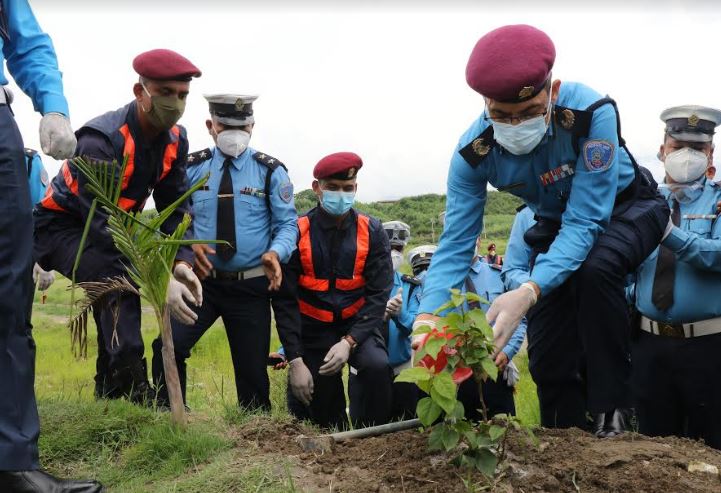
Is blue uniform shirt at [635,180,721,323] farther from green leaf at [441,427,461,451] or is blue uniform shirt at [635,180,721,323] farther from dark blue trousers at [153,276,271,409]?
dark blue trousers at [153,276,271,409]

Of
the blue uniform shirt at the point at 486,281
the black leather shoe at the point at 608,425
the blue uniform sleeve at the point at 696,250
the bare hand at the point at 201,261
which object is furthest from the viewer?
the blue uniform shirt at the point at 486,281

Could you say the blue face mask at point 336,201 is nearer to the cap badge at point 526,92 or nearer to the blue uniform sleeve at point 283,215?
the blue uniform sleeve at point 283,215

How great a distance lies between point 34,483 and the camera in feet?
9.32

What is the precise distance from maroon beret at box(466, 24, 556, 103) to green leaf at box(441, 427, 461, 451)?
4.35 ft

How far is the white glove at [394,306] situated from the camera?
20.5 ft

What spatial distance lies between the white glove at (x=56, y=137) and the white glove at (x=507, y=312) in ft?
5.58

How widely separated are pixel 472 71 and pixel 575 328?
1442 mm

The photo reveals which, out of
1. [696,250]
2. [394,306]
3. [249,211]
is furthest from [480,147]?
[394,306]

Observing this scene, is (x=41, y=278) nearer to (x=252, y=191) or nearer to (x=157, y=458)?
(x=252, y=191)

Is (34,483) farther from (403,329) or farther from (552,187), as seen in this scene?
(403,329)

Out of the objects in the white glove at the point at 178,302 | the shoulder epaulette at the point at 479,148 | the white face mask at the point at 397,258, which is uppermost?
the shoulder epaulette at the point at 479,148

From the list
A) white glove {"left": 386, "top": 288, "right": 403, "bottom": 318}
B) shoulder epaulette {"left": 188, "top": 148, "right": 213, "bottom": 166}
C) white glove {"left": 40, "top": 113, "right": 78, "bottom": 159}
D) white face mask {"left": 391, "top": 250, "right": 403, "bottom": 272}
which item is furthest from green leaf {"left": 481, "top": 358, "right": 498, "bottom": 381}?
white face mask {"left": 391, "top": 250, "right": 403, "bottom": 272}

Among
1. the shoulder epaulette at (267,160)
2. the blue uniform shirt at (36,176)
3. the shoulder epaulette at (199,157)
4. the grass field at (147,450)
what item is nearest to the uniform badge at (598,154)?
the grass field at (147,450)

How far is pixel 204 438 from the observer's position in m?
3.55
